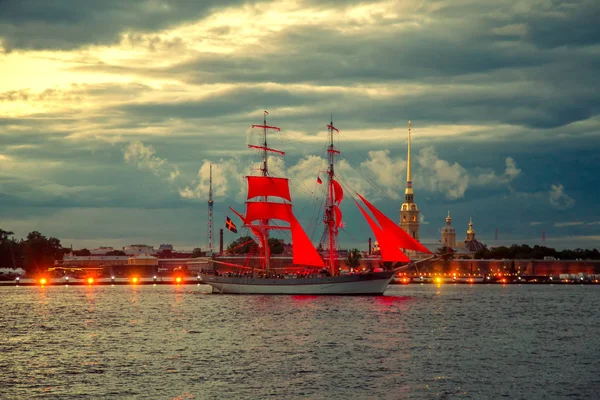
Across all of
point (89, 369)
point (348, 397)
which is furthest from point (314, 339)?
point (348, 397)

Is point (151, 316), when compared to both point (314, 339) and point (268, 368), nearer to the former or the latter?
point (314, 339)

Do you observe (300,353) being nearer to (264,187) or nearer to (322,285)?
(322,285)

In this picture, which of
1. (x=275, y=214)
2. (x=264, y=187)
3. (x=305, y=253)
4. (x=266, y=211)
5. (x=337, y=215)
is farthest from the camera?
(x=264, y=187)

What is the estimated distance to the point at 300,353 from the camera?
47.9m

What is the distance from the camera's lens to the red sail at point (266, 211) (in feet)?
355

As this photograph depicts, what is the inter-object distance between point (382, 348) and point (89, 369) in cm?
1650

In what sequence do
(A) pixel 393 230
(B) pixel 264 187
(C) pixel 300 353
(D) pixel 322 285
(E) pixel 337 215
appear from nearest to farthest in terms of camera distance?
(C) pixel 300 353, (A) pixel 393 230, (D) pixel 322 285, (E) pixel 337 215, (B) pixel 264 187

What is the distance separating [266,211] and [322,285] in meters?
13.0

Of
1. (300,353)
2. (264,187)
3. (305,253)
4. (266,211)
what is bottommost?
(300,353)

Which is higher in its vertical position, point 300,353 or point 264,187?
point 264,187

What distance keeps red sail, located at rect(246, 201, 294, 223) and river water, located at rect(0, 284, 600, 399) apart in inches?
1042

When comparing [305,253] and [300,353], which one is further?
[305,253]

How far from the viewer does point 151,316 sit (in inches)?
2955

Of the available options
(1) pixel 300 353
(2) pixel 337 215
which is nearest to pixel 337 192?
(2) pixel 337 215
